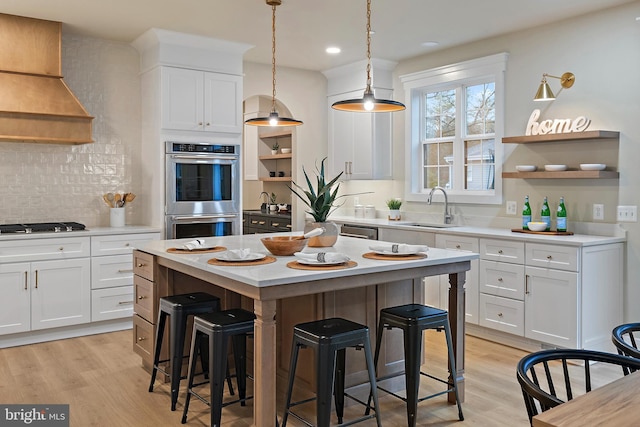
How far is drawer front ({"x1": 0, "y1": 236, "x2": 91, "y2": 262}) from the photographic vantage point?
14.0 ft

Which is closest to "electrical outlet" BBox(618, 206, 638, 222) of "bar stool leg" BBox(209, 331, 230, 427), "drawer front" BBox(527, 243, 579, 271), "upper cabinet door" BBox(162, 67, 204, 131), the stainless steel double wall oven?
"drawer front" BBox(527, 243, 579, 271)

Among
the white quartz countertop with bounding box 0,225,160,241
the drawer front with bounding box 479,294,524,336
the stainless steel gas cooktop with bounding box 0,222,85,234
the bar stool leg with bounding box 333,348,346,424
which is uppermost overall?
the stainless steel gas cooktop with bounding box 0,222,85,234

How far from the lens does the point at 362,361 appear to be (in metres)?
3.20

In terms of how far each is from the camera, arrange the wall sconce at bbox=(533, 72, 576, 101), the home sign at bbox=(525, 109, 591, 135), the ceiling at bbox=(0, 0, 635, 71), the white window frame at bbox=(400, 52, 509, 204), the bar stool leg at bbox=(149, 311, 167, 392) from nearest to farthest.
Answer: the bar stool leg at bbox=(149, 311, 167, 392) → the ceiling at bbox=(0, 0, 635, 71) → the home sign at bbox=(525, 109, 591, 135) → the wall sconce at bbox=(533, 72, 576, 101) → the white window frame at bbox=(400, 52, 509, 204)

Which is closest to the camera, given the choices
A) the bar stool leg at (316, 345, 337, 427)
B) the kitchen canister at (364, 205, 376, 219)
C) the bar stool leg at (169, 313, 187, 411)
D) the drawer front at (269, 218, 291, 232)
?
the bar stool leg at (316, 345, 337, 427)

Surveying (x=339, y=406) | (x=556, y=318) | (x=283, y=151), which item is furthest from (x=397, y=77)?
(x=339, y=406)

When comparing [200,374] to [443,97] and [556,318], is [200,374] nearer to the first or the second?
[556,318]

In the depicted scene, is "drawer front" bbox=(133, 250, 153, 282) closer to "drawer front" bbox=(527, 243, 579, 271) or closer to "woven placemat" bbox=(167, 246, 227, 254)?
"woven placemat" bbox=(167, 246, 227, 254)

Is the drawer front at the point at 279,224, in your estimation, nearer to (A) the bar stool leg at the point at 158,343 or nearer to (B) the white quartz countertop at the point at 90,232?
(B) the white quartz countertop at the point at 90,232

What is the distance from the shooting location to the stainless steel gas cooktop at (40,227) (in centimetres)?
441

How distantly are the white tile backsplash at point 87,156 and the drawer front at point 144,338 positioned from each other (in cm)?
182

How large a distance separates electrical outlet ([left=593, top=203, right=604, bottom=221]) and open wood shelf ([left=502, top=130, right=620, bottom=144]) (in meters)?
0.52

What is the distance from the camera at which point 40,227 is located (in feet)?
15.0

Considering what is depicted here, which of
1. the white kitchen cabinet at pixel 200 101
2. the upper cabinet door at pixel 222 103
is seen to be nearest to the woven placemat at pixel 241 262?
the white kitchen cabinet at pixel 200 101
